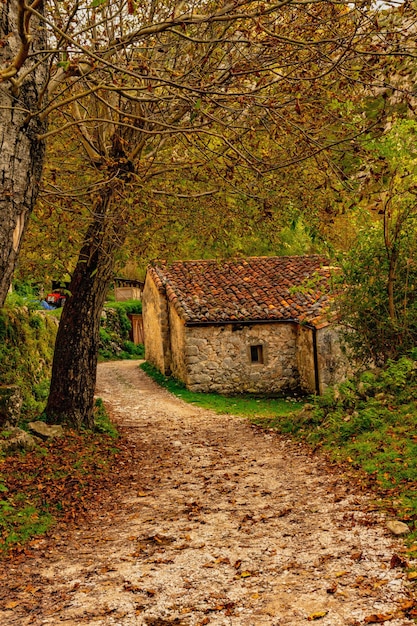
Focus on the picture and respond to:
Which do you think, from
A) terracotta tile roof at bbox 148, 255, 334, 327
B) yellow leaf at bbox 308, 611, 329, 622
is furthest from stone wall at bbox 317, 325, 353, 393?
yellow leaf at bbox 308, 611, 329, 622

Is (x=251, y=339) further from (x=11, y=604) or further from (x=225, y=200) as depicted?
(x=11, y=604)

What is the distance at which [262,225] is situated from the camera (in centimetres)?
1126

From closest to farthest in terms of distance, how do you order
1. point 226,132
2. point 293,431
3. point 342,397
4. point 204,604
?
1. point 204,604
2. point 226,132
3. point 342,397
4. point 293,431

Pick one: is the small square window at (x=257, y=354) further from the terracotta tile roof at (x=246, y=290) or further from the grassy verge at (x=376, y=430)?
the grassy verge at (x=376, y=430)

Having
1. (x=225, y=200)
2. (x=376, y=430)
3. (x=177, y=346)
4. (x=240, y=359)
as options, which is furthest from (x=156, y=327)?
(x=376, y=430)

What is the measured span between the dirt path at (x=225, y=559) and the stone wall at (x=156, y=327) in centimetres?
1542

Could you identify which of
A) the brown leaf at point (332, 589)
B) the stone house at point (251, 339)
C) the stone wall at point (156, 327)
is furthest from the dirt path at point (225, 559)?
the stone wall at point (156, 327)

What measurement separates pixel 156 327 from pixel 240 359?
5947mm

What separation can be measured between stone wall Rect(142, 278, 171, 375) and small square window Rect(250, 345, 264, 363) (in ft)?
15.1

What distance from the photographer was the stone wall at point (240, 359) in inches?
855

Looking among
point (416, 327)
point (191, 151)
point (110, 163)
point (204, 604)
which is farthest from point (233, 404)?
point (204, 604)

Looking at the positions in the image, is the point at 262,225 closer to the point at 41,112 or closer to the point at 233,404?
the point at 41,112

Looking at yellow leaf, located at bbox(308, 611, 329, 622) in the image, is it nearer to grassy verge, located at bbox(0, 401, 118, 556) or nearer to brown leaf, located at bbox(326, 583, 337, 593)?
brown leaf, located at bbox(326, 583, 337, 593)

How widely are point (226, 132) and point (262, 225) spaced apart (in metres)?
1.80
